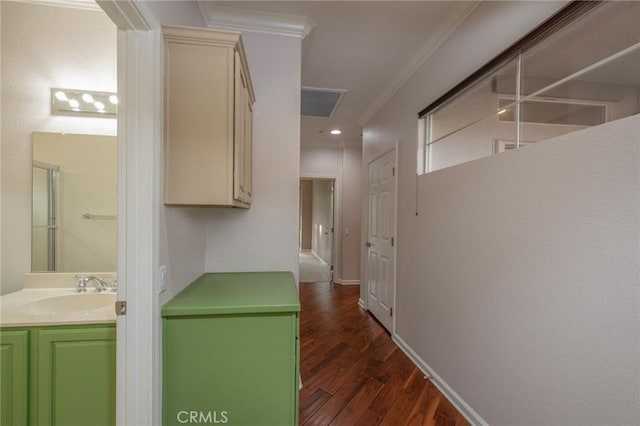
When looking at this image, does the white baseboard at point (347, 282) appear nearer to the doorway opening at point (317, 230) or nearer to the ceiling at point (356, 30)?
the doorway opening at point (317, 230)

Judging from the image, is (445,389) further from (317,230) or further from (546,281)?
(317,230)

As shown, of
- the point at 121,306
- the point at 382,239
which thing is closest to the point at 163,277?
the point at 121,306

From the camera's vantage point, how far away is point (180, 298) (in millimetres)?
1332

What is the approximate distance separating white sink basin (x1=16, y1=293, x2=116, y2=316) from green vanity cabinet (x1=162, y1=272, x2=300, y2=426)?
1.92ft

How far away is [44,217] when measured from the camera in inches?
67.1

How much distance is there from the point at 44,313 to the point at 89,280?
0.25m

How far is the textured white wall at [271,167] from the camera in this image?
197 centimetres

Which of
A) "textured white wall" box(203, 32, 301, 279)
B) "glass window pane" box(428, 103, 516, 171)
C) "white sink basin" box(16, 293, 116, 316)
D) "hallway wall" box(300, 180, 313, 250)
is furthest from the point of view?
"hallway wall" box(300, 180, 313, 250)

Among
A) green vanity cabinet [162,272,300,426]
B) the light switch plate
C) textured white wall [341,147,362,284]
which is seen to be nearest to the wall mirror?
the light switch plate

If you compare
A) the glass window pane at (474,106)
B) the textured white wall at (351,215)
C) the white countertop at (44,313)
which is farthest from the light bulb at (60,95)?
the textured white wall at (351,215)

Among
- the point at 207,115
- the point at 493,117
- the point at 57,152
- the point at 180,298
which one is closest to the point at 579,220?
the point at 493,117

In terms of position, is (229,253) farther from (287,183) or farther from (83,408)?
(83,408)

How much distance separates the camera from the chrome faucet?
160 centimetres

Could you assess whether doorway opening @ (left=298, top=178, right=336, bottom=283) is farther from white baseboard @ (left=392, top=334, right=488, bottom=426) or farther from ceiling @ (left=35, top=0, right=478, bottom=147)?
white baseboard @ (left=392, top=334, right=488, bottom=426)
